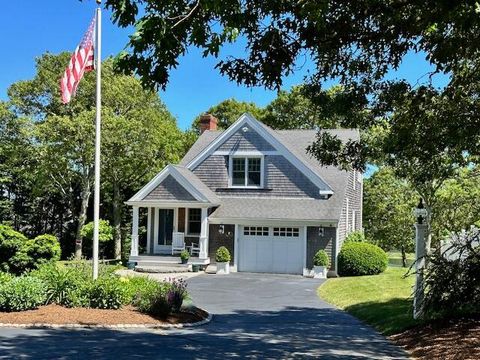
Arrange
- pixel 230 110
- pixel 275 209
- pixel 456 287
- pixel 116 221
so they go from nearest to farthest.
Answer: pixel 456 287 → pixel 275 209 → pixel 116 221 → pixel 230 110

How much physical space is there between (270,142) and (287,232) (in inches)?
190

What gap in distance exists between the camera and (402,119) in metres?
11.8

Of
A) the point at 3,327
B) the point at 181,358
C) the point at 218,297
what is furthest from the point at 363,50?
the point at 218,297

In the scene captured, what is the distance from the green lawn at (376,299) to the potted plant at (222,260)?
505 cm

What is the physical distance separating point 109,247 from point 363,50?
30.7 m

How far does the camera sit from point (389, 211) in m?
41.4

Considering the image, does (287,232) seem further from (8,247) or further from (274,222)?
(8,247)

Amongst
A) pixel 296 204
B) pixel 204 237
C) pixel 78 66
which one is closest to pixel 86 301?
pixel 78 66

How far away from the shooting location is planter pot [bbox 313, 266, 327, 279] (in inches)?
1027

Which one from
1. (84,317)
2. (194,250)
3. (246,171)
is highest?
(246,171)

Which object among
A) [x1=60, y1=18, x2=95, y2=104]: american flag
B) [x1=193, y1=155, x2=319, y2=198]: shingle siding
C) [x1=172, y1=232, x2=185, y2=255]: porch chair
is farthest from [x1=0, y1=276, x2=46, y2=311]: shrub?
[x1=193, y1=155, x2=319, y2=198]: shingle siding

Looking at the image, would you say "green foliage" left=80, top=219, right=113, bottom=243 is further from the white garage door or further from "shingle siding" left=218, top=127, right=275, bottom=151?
"shingle siding" left=218, top=127, right=275, bottom=151

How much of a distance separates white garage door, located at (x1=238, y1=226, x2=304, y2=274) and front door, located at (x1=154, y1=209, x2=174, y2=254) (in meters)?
3.73

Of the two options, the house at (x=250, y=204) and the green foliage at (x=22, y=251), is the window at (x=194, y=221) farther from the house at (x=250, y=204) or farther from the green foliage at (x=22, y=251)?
the green foliage at (x=22, y=251)
